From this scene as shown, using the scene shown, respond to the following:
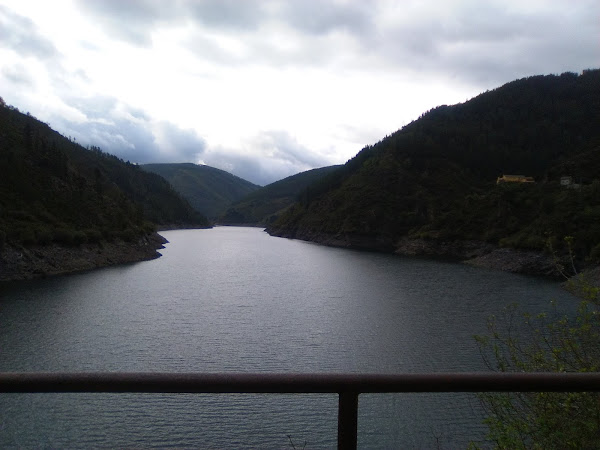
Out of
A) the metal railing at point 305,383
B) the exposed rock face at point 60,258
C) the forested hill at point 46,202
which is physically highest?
the forested hill at point 46,202

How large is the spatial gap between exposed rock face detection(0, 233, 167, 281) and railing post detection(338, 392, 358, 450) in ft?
151

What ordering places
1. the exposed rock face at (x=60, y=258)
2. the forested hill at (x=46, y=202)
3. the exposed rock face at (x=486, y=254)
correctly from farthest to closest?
the exposed rock face at (x=486, y=254)
the forested hill at (x=46, y=202)
the exposed rock face at (x=60, y=258)

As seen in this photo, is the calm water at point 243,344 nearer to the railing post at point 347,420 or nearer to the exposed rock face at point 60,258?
the exposed rock face at point 60,258

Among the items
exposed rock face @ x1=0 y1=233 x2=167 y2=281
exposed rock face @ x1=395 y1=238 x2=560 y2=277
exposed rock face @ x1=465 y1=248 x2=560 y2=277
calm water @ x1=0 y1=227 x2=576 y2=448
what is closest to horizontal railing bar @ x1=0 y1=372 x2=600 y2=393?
calm water @ x1=0 y1=227 x2=576 y2=448

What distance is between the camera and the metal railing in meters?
2.36

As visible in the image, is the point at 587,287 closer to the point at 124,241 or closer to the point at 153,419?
the point at 153,419

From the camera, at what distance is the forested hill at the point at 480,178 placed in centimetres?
7444

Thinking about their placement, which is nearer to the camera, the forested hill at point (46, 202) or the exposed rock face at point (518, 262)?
the forested hill at point (46, 202)

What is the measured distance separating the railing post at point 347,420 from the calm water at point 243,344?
1101 cm

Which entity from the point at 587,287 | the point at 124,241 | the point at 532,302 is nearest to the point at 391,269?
the point at 532,302

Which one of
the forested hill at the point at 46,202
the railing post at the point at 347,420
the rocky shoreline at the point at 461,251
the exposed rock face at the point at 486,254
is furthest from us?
the rocky shoreline at the point at 461,251

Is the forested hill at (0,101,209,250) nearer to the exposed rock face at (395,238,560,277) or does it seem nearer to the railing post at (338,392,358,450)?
the railing post at (338,392,358,450)

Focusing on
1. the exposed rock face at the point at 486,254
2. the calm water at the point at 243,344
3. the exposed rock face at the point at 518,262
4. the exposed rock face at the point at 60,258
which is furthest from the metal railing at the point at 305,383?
the exposed rock face at the point at 518,262

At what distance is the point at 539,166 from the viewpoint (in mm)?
125312
